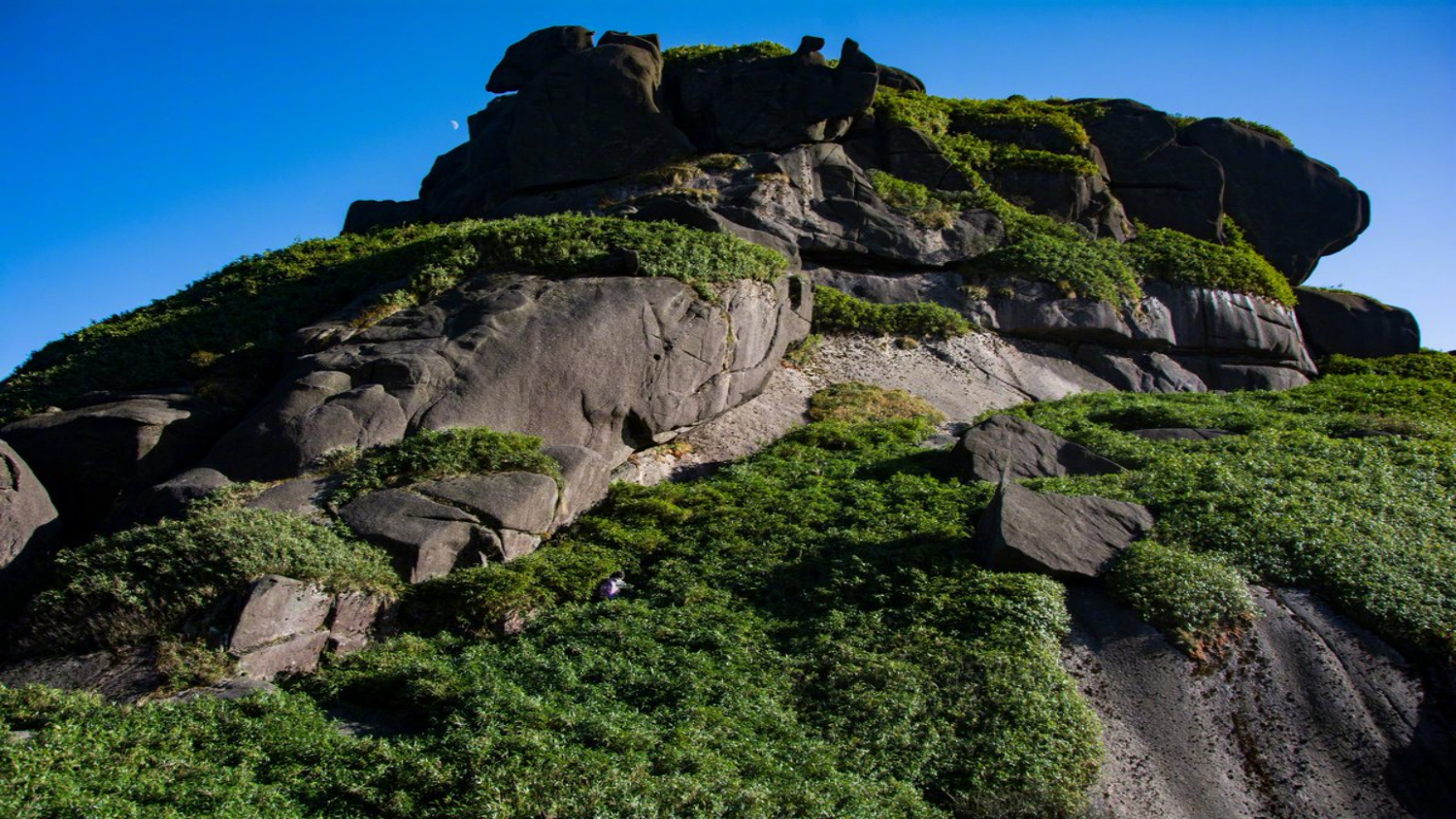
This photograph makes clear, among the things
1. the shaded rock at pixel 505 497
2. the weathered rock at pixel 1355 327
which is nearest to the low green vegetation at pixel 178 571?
the shaded rock at pixel 505 497

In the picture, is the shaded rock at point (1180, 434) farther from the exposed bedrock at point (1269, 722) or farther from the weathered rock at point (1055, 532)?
the exposed bedrock at point (1269, 722)

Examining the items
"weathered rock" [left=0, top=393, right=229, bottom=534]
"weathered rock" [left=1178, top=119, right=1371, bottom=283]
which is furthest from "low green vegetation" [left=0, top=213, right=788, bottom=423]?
"weathered rock" [left=1178, top=119, right=1371, bottom=283]

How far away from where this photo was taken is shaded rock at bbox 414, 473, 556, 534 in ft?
40.5

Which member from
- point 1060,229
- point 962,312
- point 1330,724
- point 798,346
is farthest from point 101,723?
point 1060,229

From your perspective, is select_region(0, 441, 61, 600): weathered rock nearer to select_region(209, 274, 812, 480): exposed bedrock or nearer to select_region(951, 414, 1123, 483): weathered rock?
select_region(209, 274, 812, 480): exposed bedrock

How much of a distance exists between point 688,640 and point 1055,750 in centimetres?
378

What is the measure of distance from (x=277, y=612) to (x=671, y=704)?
4.33 m

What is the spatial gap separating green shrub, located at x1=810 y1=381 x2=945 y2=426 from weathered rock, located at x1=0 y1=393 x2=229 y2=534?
35.6ft

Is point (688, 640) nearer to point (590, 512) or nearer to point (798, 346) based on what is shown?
point (590, 512)

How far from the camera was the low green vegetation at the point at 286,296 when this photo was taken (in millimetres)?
16109

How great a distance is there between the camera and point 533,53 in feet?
106

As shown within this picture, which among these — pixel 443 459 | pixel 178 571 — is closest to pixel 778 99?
pixel 443 459

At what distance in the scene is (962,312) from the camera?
24.4 metres

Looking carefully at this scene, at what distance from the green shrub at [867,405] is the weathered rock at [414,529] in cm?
880
